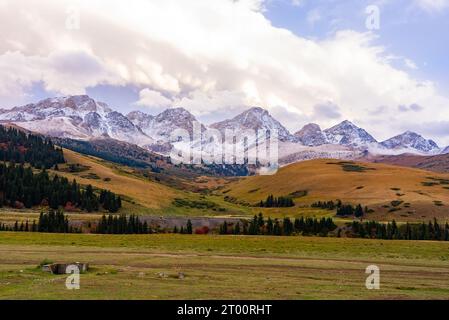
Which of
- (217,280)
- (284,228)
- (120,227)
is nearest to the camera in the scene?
(217,280)

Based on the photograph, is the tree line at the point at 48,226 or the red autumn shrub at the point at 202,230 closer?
the tree line at the point at 48,226

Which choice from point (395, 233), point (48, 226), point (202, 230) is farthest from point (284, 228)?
point (48, 226)

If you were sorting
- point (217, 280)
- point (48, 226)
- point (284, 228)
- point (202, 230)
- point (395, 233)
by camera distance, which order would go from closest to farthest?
1. point (217, 280)
2. point (48, 226)
3. point (395, 233)
4. point (284, 228)
5. point (202, 230)

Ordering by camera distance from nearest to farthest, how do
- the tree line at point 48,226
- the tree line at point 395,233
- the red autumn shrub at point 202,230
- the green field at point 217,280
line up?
the green field at point 217,280 < the tree line at point 48,226 < the tree line at point 395,233 < the red autumn shrub at point 202,230

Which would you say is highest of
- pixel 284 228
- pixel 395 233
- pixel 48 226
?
pixel 48 226

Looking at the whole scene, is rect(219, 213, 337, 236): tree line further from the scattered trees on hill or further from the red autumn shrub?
the scattered trees on hill

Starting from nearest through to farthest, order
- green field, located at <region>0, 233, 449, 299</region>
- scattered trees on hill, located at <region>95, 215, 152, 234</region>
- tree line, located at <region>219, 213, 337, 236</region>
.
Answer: green field, located at <region>0, 233, 449, 299</region>
scattered trees on hill, located at <region>95, 215, 152, 234</region>
tree line, located at <region>219, 213, 337, 236</region>

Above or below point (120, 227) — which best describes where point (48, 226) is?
above

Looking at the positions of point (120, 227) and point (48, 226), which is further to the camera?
point (120, 227)

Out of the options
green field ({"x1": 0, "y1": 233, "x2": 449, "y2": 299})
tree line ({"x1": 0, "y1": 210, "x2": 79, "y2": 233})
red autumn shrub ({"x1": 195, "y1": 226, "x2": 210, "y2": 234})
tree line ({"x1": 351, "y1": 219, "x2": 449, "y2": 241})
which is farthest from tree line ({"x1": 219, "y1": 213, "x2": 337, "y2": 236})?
green field ({"x1": 0, "y1": 233, "x2": 449, "y2": 299})

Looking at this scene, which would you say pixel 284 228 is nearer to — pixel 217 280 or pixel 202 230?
pixel 202 230

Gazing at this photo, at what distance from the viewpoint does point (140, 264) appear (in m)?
53.3

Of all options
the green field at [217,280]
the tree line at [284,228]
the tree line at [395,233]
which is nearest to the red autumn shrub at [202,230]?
the tree line at [284,228]

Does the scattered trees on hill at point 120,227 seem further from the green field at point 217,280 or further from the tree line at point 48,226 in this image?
the green field at point 217,280
